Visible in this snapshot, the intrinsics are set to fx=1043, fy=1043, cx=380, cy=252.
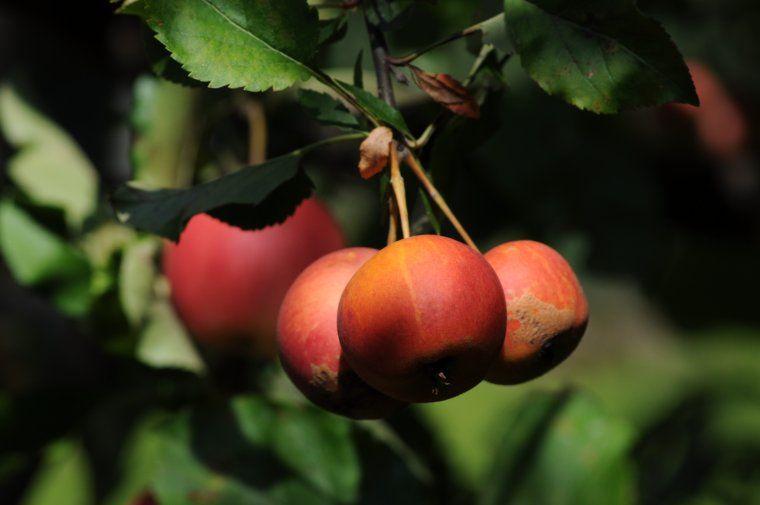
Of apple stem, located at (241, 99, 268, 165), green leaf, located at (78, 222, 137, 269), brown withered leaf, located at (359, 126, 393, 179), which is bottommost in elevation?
green leaf, located at (78, 222, 137, 269)

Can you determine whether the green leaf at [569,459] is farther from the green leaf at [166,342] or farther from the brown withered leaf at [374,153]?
the brown withered leaf at [374,153]

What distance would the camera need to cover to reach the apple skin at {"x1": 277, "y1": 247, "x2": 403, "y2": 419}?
0.62 meters

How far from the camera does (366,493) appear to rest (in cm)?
107

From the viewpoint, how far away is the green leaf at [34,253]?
1271 millimetres

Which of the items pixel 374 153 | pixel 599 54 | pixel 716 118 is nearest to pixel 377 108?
pixel 374 153

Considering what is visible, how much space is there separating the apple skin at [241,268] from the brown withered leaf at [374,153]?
2.14 ft

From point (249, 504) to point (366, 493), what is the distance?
4.7 inches

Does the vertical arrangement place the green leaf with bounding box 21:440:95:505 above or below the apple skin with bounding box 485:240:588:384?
below

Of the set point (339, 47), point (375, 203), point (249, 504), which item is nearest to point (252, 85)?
point (249, 504)

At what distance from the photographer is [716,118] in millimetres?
1786

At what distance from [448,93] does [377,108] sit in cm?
5

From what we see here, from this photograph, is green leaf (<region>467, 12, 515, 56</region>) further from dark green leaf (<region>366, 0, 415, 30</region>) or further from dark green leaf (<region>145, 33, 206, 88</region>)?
dark green leaf (<region>145, 33, 206, 88</region>)

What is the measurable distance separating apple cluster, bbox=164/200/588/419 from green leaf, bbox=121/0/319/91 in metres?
0.12

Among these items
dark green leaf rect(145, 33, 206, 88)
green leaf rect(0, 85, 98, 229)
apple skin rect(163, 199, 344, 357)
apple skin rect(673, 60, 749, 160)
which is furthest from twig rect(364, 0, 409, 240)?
apple skin rect(673, 60, 749, 160)
